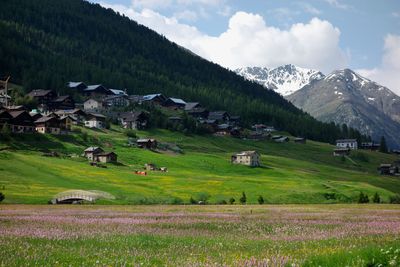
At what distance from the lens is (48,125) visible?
15762cm

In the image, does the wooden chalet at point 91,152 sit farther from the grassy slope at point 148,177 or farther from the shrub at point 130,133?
the shrub at point 130,133

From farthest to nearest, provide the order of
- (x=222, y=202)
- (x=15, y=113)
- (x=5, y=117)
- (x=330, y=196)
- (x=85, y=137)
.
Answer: (x=85, y=137) < (x=15, y=113) < (x=5, y=117) < (x=330, y=196) < (x=222, y=202)

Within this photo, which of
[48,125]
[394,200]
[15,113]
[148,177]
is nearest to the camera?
[394,200]

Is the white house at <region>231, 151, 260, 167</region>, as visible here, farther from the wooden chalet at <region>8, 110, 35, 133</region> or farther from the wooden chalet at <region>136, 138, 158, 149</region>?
the wooden chalet at <region>8, 110, 35, 133</region>

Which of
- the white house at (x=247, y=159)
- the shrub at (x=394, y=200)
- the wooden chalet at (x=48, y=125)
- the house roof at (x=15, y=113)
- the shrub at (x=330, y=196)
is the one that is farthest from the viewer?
the wooden chalet at (x=48, y=125)

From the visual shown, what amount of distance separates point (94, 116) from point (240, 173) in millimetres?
69878

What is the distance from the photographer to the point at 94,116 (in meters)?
186

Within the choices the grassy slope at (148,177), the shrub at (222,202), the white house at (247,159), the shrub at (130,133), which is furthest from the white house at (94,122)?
the shrub at (222,202)

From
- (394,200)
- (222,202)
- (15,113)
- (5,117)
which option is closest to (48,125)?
(15,113)

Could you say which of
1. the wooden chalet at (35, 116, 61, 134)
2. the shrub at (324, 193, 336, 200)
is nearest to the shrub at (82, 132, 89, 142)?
the wooden chalet at (35, 116, 61, 134)

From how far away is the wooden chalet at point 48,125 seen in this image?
157m

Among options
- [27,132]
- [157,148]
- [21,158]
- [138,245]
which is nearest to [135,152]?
[157,148]

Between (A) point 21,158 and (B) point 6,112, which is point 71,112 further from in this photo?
(A) point 21,158

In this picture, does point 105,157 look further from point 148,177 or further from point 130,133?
point 130,133
